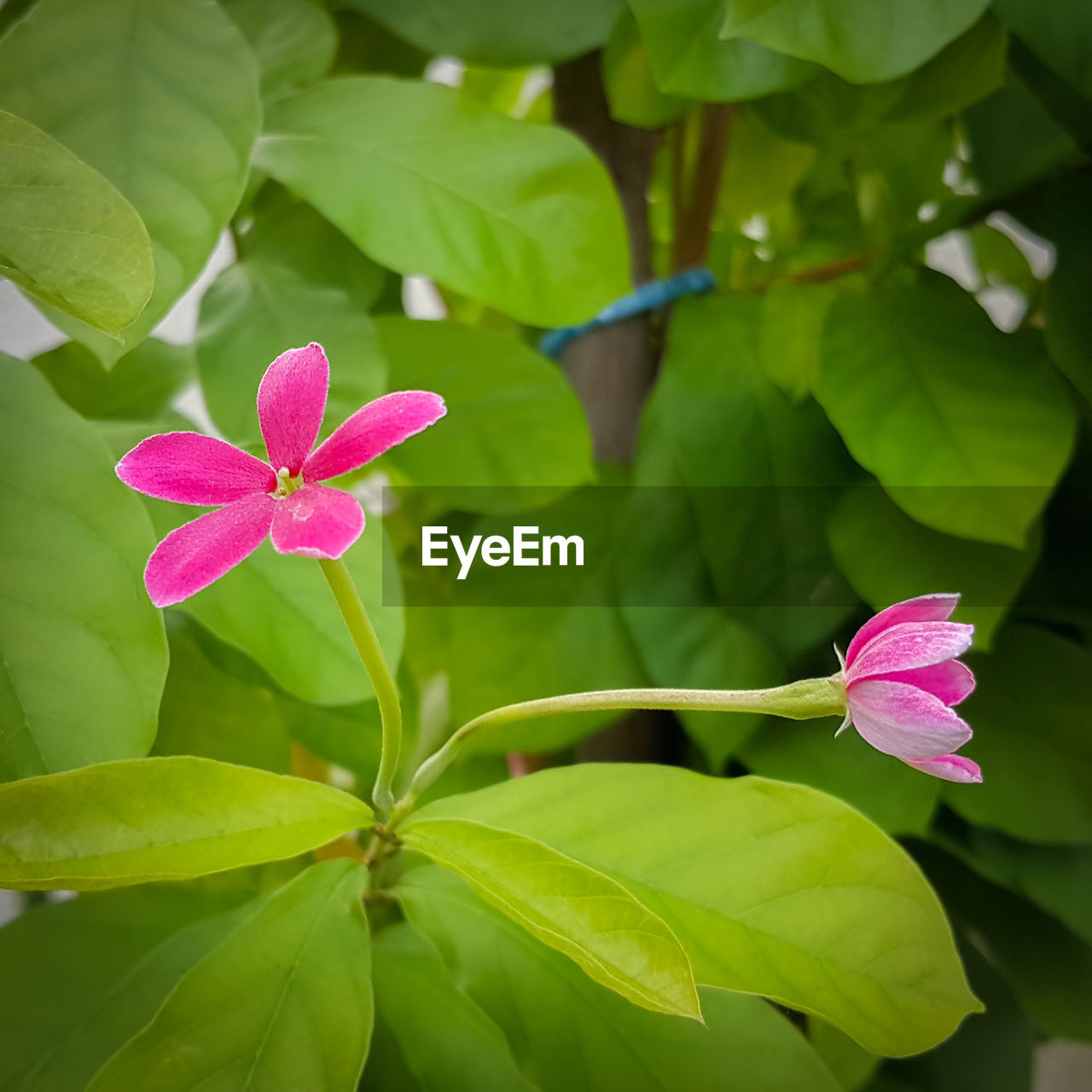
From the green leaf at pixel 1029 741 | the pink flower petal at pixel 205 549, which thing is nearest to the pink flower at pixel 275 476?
the pink flower petal at pixel 205 549

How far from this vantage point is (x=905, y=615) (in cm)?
16

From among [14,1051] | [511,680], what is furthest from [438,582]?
[14,1051]

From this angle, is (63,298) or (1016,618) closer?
(63,298)

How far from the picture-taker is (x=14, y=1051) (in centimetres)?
19

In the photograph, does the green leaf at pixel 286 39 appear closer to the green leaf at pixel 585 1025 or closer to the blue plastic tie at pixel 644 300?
the blue plastic tie at pixel 644 300

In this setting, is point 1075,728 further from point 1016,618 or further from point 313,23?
point 313,23

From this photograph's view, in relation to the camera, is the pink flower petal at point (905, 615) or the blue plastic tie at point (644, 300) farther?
the blue plastic tie at point (644, 300)

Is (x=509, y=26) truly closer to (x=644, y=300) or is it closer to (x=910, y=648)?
(x=644, y=300)

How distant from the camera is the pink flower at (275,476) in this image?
0.43 feet

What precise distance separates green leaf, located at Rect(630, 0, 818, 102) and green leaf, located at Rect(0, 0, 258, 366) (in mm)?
104

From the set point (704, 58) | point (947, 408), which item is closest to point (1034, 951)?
point (947, 408)

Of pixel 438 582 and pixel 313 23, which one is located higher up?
pixel 313 23

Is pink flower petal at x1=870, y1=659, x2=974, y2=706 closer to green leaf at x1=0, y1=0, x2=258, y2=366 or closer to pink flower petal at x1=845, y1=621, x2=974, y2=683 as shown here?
pink flower petal at x1=845, y1=621, x2=974, y2=683

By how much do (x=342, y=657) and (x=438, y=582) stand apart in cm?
5
